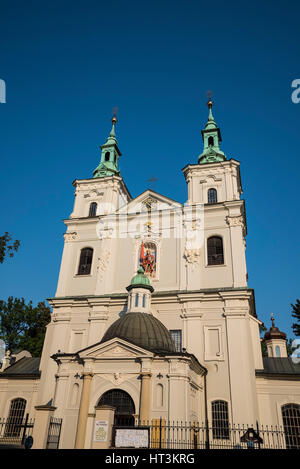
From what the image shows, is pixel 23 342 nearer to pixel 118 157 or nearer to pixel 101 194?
pixel 101 194

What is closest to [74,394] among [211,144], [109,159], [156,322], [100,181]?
[156,322]

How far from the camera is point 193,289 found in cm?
2386

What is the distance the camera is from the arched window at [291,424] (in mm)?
19477

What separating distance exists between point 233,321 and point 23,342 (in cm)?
2628

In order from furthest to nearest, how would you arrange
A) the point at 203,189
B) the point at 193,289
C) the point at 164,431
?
the point at 203,189, the point at 193,289, the point at 164,431

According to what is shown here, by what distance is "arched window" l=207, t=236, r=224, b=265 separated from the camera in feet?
81.9

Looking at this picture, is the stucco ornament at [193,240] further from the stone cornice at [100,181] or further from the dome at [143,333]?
the stone cornice at [100,181]

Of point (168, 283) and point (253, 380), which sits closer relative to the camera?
point (253, 380)

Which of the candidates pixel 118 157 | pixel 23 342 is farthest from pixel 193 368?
pixel 23 342

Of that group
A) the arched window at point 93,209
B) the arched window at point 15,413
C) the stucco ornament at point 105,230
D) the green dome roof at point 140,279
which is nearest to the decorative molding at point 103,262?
the stucco ornament at point 105,230

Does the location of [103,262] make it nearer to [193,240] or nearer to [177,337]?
[193,240]

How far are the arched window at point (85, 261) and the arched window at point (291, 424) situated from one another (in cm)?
1565

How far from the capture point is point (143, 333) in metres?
19.8

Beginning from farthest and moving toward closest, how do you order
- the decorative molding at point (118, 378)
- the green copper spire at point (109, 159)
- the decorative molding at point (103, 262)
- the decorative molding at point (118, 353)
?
the green copper spire at point (109, 159)
the decorative molding at point (103, 262)
the decorative molding at point (118, 353)
the decorative molding at point (118, 378)
